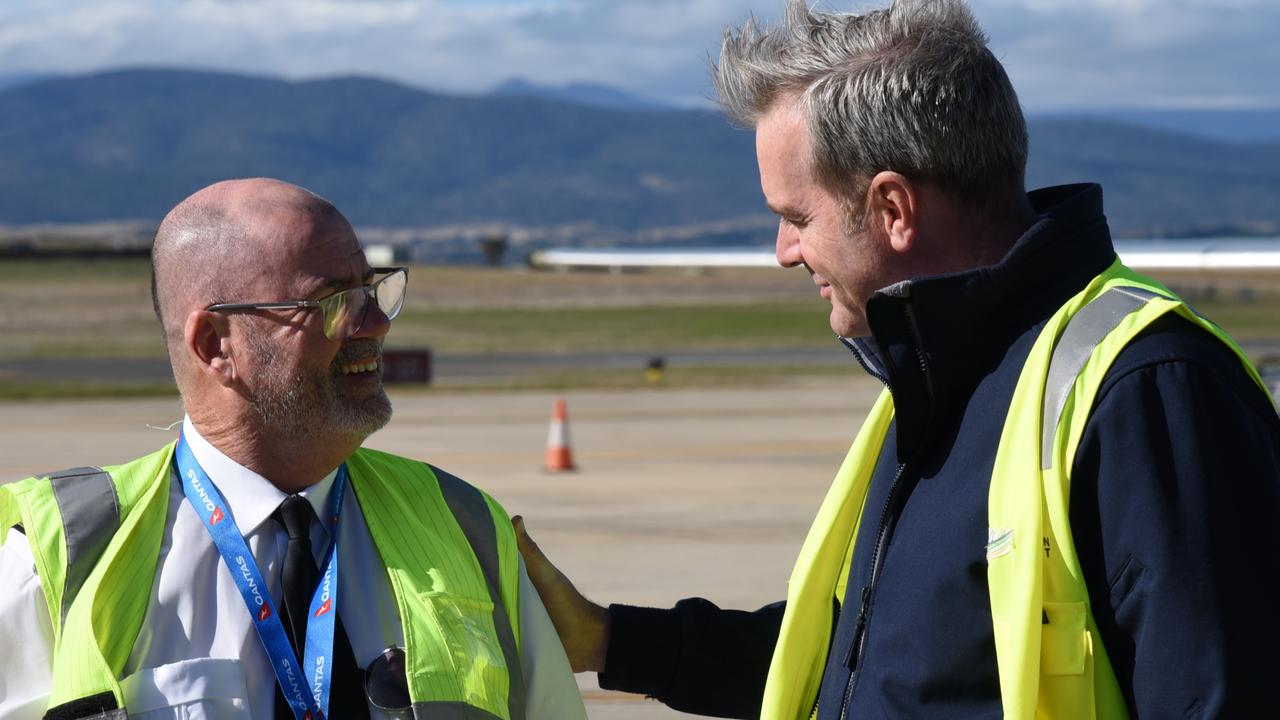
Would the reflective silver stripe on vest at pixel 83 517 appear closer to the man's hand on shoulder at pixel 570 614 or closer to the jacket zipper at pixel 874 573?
the man's hand on shoulder at pixel 570 614

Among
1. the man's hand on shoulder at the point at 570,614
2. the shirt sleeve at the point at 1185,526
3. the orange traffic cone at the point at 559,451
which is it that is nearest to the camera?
the shirt sleeve at the point at 1185,526

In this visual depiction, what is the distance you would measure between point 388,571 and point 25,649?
2.42 ft

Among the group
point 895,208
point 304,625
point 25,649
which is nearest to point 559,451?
point 304,625

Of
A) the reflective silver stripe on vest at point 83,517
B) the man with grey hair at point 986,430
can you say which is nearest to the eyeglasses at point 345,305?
the reflective silver stripe on vest at point 83,517

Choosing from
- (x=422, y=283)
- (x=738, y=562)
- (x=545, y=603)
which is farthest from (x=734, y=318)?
(x=545, y=603)

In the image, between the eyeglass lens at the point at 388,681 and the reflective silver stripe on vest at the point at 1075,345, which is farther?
the eyeglass lens at the point at 388,681

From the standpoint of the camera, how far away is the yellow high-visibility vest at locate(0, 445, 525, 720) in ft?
9.46

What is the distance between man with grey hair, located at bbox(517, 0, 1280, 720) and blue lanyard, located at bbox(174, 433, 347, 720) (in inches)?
37.6

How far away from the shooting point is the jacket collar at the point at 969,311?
2.69 m

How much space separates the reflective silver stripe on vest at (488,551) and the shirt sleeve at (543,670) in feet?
0.13

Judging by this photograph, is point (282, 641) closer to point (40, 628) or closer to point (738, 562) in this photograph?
point (40, 628)

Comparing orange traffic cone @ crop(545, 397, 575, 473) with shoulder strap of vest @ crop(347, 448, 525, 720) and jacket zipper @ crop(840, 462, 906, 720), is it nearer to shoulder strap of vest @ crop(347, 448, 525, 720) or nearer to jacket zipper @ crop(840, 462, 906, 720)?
shoulder strap of vest @ crop(347, 448, 525, 720)

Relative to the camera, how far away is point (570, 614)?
388cm

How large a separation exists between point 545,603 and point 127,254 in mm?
119107
